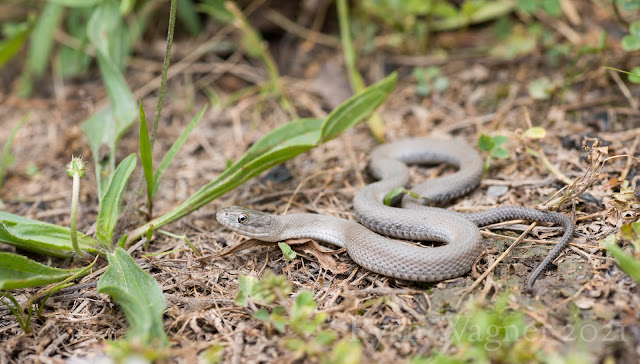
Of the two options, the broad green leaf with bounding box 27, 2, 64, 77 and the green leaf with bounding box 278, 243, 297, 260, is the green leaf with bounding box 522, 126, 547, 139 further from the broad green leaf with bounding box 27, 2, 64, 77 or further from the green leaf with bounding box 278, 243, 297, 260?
the broad green leaf with bounding box 27, 2, 64, 77

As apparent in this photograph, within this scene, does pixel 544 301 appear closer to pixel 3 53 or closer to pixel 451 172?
pixel 451 172

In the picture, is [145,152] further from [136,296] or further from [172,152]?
[136,296]

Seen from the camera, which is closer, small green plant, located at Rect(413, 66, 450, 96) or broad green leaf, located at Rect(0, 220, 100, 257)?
broad green leaf, located at Rect(0, 220, 100, 257)

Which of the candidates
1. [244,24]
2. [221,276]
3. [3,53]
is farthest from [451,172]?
[3,53]

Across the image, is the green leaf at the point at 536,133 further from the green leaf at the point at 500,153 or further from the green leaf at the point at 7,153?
the green leaf at the point at 7,153

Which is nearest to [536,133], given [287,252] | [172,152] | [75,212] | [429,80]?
[429,80]

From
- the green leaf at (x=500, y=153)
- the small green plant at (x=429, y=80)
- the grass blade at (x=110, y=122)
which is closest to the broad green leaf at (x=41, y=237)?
the grass blade at (x=110, y=122)

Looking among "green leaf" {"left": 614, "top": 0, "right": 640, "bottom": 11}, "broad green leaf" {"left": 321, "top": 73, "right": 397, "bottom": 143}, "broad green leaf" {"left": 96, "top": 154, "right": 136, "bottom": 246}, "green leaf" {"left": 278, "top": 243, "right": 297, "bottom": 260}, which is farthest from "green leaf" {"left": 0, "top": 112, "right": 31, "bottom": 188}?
"green leaf" {"left": 614, "top": 0, "right": 640, "bottom": 11}
